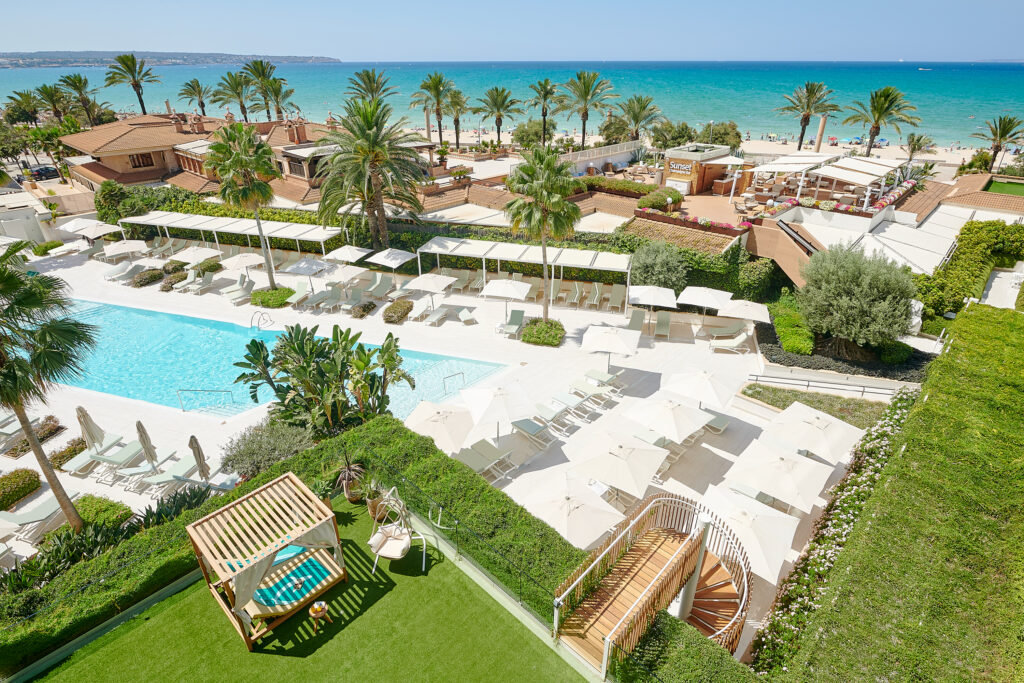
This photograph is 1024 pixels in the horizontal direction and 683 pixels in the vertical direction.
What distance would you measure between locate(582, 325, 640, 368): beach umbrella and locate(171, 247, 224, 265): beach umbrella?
20325 mm

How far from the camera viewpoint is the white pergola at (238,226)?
25.9m

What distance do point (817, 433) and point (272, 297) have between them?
2198 cm

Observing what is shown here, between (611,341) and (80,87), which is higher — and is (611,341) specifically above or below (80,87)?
below

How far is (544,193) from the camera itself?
18.8 metres

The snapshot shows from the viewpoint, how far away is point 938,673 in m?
7.47

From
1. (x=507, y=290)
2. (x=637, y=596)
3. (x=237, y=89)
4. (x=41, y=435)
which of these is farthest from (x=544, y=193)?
(x=237, y=89)

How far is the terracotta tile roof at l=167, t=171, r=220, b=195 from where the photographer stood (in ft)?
119

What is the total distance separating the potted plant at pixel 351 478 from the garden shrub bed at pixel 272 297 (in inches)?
579

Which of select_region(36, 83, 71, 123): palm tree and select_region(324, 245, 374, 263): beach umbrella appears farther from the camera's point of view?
select_region(36, 83, 71, 123): palm tree

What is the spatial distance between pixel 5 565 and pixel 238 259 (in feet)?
58.7

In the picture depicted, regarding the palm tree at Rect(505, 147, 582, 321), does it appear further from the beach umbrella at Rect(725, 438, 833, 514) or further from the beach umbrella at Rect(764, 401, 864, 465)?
the beach umbrella at Rect(725, 438, 833, 514)

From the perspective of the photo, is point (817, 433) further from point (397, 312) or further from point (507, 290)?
point (397, 312)

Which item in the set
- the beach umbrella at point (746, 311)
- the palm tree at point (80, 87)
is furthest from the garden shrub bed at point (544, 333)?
the palm tree at point (80, 87)

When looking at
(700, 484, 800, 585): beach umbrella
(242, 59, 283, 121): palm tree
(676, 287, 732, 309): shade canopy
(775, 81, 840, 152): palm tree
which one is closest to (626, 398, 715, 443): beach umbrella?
(700, 484, 800, 585): beach umbrella
